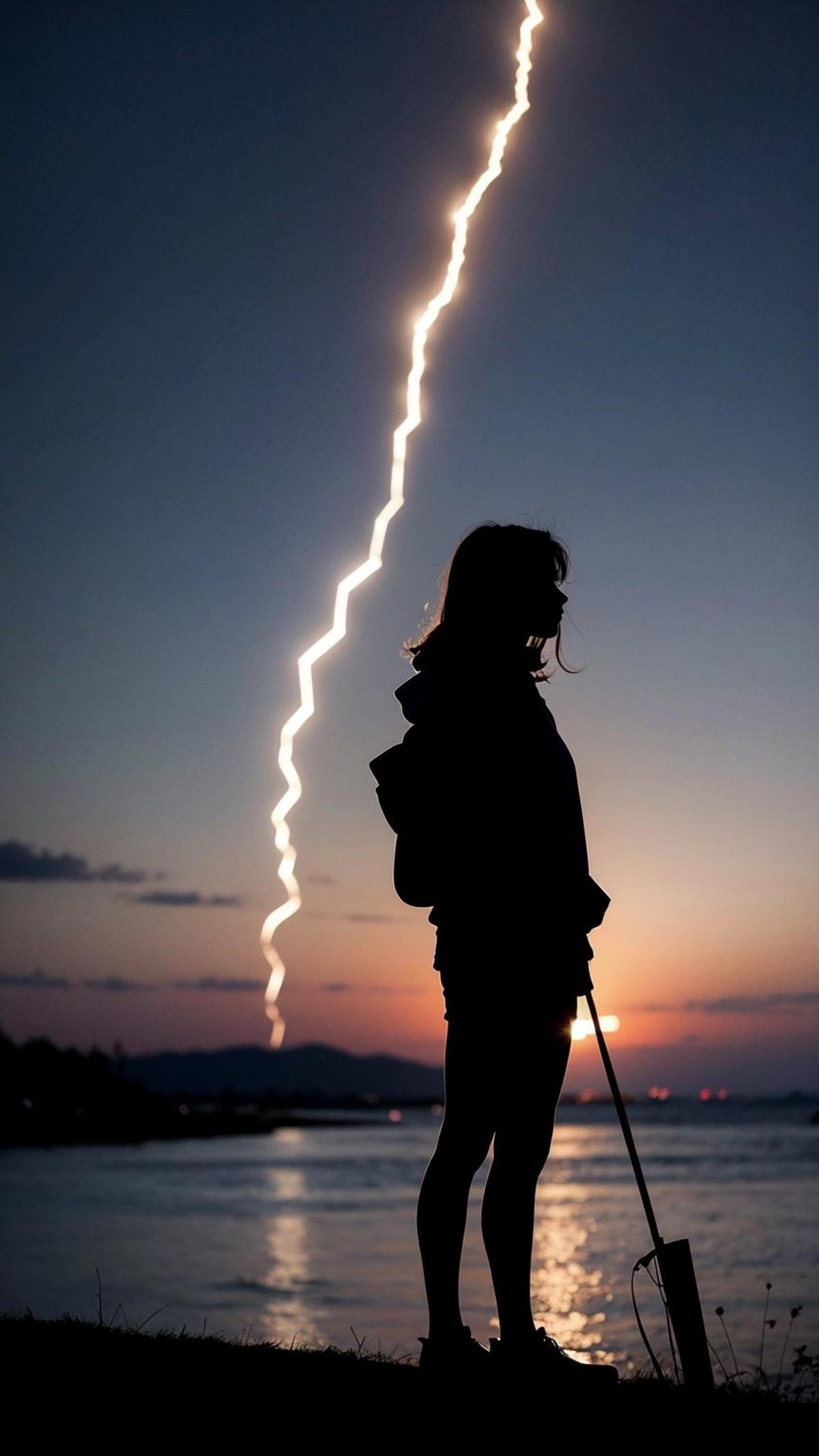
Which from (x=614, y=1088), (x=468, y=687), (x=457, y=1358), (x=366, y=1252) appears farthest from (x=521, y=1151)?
(x=366, y=1252)

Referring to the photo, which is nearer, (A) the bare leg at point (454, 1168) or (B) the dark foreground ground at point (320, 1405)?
(B) the dark foreground ground at point (320, 1405)

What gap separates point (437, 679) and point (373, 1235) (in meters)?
19.8

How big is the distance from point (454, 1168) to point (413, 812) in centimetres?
84

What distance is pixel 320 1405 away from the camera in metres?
2.98

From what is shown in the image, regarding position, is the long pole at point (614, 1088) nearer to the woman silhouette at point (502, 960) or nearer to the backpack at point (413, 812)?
the woman silhouette at point (502, 960)

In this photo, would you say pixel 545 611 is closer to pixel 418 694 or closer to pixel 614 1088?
pixel 418 694

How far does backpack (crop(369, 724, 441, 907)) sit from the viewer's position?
3.01m

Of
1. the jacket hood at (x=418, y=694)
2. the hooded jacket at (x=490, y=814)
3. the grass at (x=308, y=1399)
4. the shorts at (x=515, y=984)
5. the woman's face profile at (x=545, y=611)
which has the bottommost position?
the grass at (x=308, y=1399)

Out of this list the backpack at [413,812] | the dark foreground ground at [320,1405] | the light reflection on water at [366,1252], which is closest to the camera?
the dark foreground ground at [320,1405]

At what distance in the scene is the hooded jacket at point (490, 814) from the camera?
9.54 feet

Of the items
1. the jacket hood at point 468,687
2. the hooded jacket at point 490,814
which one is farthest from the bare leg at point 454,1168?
the jacket hood at point 468,687

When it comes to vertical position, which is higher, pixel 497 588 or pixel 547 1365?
pixel 497 588

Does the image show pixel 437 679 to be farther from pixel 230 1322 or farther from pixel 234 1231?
pixel 234 1231

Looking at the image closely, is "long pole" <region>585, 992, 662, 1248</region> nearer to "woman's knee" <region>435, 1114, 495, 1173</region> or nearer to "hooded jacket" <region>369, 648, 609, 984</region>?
"hooded jacket" <region>369, 648, 609, 984</region>
